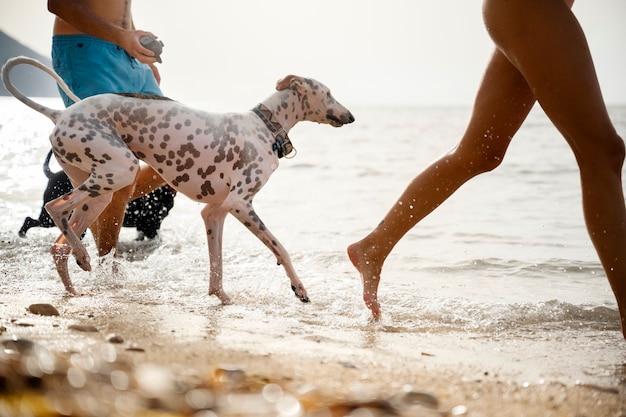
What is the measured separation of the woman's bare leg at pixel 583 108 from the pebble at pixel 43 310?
2.40 meters

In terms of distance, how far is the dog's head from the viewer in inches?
183

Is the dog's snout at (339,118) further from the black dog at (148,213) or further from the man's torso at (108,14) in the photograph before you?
the black dog at (148,213)

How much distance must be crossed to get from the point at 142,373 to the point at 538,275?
13.3 feet

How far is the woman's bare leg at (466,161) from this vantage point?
12.5 feet

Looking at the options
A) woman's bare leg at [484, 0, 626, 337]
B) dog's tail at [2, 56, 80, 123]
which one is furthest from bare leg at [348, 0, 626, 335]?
dog's tail at [2, 56, 80, 123]

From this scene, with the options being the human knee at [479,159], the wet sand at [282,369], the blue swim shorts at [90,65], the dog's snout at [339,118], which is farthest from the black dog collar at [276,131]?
the wet sand at [282,369]

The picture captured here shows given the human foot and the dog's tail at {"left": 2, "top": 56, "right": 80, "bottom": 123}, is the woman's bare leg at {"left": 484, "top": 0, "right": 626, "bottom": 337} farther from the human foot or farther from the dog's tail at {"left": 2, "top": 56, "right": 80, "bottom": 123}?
the dog's tail at {"left": 2, "top": 56, "right": 80, "bottom": 123}

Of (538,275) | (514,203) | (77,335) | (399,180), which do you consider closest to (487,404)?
(77,335)

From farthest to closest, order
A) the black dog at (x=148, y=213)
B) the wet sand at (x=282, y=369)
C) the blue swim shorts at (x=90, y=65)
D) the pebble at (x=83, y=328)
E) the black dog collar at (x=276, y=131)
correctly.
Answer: the black dog at (x=148, y=213)
the blue swim shorts at (x=90, y=65)
the black dog collar at (x=276, y=131)
the pebble at (x=83, y=328)
the wet sand at (x=282, y=369)

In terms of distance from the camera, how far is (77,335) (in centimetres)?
291

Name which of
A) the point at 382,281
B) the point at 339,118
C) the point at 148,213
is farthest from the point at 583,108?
the point at 148,213

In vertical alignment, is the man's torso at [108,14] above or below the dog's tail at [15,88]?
above

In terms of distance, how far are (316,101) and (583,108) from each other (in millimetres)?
1785

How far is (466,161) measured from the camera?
13.0ft
